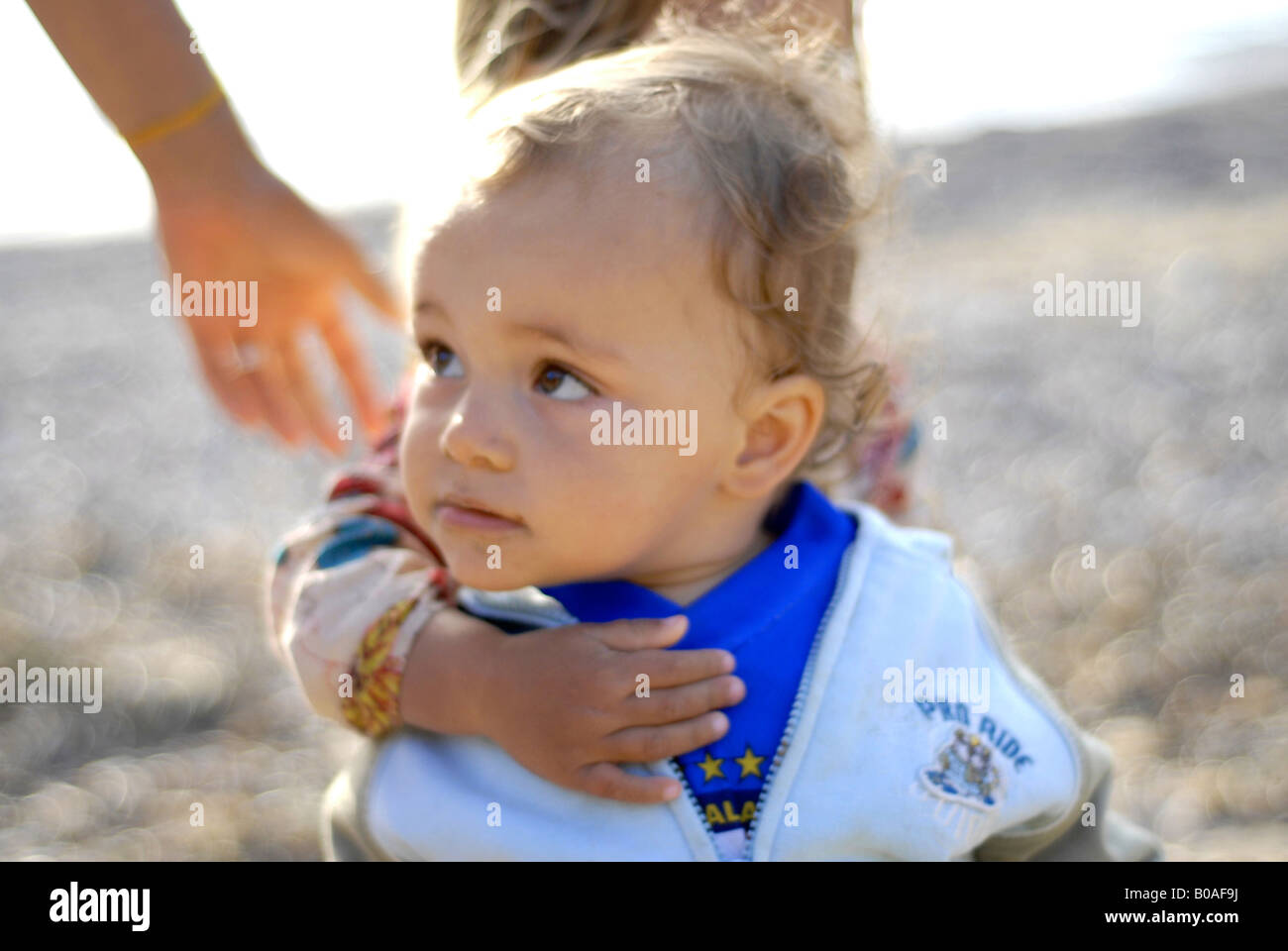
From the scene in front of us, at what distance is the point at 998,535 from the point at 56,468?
485 cm

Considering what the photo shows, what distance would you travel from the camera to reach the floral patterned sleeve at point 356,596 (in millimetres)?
1854

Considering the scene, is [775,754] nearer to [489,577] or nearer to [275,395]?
[489,577]

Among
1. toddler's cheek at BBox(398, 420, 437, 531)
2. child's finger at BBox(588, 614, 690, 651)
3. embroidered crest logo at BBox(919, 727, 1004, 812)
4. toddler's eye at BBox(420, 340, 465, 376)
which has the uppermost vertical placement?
toddler's eye at BBox(420, 340, 465, 376)

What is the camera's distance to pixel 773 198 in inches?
71.4

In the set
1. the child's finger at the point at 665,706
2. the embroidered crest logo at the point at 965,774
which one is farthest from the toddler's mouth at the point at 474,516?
the embroidered crest logo at the point at 965,774

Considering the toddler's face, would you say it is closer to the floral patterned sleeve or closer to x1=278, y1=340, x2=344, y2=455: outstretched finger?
the floral patterned sleeve

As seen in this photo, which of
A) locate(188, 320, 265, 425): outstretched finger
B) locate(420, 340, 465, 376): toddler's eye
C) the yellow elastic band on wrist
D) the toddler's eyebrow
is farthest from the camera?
locate(188, 320, 265, 425): outstretched finger

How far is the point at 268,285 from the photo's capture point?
2.30 m

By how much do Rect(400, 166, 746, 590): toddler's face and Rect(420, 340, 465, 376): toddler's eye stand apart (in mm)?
26

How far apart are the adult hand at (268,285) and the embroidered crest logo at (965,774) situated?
3.85ft

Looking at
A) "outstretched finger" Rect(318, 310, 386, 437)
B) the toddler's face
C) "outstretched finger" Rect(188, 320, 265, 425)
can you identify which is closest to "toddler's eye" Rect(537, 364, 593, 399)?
the toddler's face

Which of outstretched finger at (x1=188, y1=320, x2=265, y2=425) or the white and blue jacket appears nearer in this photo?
the white and blue jacket

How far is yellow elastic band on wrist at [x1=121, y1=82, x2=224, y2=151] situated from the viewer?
215 centimetres
